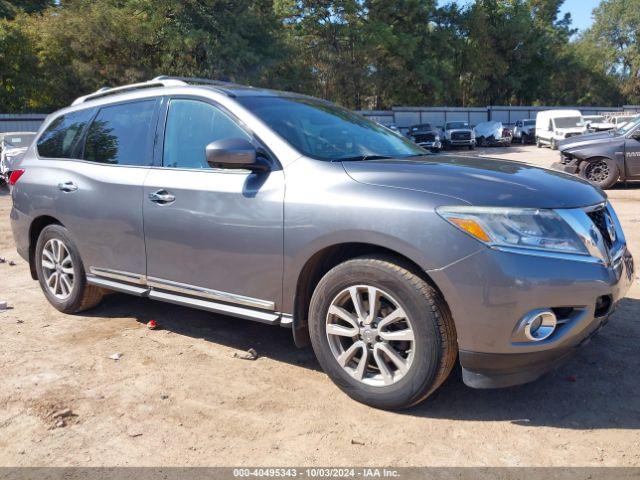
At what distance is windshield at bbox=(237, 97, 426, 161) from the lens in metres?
3.78

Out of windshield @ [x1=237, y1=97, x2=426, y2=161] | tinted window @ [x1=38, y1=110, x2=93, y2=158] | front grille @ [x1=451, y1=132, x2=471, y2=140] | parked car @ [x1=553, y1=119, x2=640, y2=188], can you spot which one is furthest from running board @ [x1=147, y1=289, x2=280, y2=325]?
front grille @ [x1=451, y1=132, x2=471, y2=140]

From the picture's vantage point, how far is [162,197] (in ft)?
13.3

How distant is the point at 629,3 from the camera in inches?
2304

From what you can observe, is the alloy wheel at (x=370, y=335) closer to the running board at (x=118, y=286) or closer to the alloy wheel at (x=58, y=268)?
the running board at (x=118, y=286)

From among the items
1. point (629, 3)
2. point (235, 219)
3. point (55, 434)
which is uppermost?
point (629, 3)

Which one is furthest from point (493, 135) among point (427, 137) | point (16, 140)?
point (16, 140)

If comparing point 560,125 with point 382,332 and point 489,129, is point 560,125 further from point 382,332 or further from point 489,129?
point 382,332

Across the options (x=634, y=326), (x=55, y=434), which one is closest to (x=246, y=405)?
(x=55, y=434)

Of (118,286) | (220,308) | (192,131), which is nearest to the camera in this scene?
(220,308)

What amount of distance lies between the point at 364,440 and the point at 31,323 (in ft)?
10.6

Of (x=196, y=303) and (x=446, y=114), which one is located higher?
(x=446, y=114)

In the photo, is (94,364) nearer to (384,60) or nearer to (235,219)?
(235,219)

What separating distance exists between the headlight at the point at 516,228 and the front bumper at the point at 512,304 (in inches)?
2.6

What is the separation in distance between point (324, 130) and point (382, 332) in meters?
1.51
